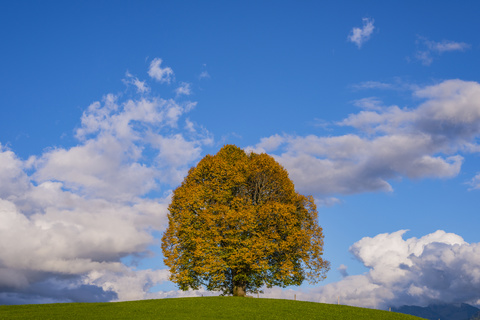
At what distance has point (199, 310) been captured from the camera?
140ft

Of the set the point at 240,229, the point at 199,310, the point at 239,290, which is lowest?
the point at 199,310

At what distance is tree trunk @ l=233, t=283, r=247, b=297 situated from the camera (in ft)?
174

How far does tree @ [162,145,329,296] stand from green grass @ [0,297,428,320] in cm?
410

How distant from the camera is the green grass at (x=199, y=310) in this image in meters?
40.1

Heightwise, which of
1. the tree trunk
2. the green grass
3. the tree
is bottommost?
the green grass

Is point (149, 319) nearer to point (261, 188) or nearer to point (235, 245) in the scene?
point (235, 245)

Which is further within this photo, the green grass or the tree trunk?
the tree trunk

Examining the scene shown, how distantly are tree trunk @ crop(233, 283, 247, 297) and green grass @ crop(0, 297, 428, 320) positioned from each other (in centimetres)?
432

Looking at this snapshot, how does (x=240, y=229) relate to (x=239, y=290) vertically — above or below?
above

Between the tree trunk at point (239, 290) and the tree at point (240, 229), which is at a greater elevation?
the tree at point (240, 229)

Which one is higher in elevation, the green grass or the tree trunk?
the tree trunk

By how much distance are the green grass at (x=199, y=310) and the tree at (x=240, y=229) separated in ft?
13.4

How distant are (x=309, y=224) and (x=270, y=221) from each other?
6.75 meters

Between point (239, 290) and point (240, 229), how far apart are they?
330 inches
